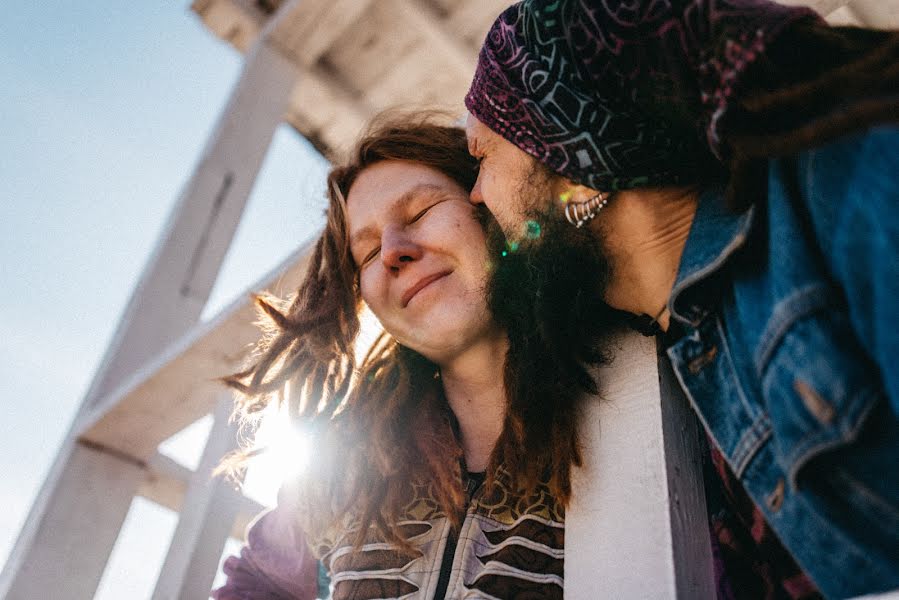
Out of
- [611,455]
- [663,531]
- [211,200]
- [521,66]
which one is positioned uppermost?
[211,200]

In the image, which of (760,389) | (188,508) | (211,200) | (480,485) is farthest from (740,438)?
(211,200)

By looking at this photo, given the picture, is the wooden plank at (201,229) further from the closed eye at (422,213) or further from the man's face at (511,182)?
the man's face at (511,182)

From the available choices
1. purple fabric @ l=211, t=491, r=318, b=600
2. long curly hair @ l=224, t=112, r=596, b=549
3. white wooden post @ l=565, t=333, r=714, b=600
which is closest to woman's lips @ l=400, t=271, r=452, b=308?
long curly hair @ l=224, t=112, r=596, b=549

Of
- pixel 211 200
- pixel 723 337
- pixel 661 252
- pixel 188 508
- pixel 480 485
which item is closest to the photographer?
pixel 723 337

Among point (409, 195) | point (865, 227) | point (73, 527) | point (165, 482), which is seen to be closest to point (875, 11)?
point (409, 195)

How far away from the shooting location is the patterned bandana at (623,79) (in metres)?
0.88

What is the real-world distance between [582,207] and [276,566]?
1169 mm

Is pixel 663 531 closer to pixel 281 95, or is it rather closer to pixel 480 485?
pixel 480 485

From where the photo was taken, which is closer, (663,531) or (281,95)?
(663,531)

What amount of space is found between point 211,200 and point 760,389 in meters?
2.47

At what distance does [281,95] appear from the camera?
10.4 feet

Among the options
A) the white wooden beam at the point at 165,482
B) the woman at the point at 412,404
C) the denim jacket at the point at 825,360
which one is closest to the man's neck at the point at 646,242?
the woman at the point at 412,404

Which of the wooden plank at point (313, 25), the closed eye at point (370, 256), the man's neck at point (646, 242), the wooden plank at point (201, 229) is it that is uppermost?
the wooden plank at point (313, 25)

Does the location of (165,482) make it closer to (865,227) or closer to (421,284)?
(421,284)
